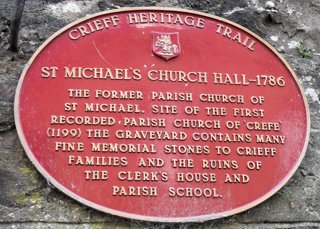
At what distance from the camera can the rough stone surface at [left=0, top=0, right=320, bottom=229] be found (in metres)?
3.18

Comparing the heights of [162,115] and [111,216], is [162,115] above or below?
above

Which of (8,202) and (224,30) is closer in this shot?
(8,202)

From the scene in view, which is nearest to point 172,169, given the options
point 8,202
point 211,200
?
point 211,200

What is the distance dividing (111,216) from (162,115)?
0.69 metres

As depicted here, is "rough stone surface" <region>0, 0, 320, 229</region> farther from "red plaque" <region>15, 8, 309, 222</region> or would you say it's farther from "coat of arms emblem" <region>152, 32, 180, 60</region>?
"coat of arms emblem" <region>152, 32, 180, 60</region>

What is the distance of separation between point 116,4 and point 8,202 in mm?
1541

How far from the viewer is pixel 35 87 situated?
3463mm

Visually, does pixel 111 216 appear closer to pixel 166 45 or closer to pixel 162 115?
pixel 162 115

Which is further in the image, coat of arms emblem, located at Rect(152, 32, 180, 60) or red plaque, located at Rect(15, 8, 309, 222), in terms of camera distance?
coat of arms emblem, located at Rect(152, 32, 180, 60)

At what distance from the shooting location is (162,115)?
3.50m

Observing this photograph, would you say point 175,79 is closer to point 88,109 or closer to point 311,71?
point 88,109

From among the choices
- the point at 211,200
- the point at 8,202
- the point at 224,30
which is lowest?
the point at 8,202

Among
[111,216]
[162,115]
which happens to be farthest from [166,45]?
[111,216]

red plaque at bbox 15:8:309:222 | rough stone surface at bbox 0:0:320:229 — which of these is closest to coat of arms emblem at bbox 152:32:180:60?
red plaque at bbox 15:8:309:222
